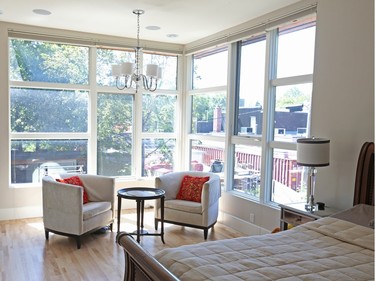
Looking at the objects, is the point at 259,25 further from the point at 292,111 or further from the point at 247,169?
the point at 247,169

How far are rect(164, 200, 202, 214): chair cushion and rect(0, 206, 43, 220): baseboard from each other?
2.06 m

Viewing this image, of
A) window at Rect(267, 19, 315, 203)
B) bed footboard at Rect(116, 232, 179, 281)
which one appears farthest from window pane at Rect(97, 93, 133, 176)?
bed footboard at Rect(116, 232, 179, 281)

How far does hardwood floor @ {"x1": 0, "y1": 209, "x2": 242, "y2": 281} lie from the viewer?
3.39m

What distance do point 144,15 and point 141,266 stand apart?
3476 millimetres

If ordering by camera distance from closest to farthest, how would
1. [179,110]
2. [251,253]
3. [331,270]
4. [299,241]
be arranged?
[331,270] → [251,253] → [299,241] → [179,110]

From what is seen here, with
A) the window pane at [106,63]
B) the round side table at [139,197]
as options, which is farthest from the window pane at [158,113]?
the round side table at [139,197]

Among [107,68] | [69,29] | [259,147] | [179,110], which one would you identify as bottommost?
[259,147]

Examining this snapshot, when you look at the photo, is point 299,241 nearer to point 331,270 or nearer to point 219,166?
point 331,270

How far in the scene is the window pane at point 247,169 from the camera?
4781mm

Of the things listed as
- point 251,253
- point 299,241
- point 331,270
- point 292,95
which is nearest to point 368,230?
point 299,241

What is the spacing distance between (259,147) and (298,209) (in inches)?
60.3

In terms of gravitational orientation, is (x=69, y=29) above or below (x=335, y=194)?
above

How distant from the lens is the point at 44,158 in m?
5.43

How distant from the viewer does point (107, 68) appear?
5.77m
